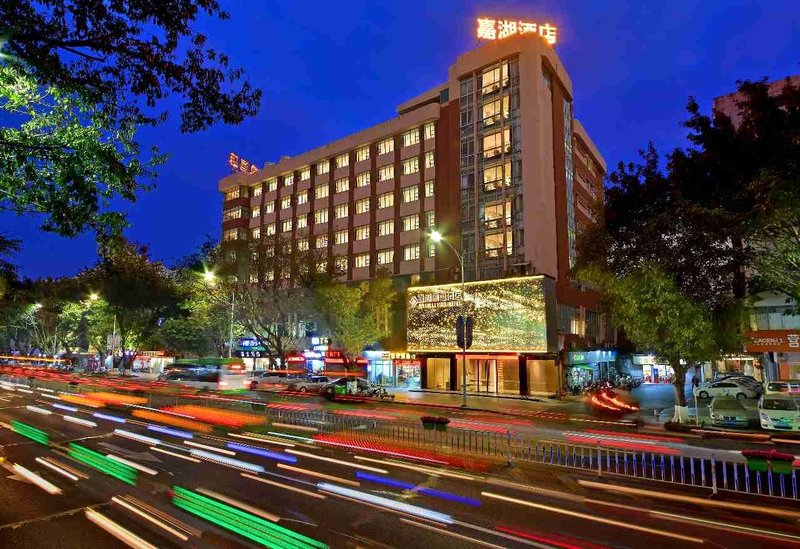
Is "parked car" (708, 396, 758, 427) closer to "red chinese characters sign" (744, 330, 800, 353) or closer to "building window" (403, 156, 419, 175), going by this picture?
"red chinese characters sign" (744, 330, 800, 353)

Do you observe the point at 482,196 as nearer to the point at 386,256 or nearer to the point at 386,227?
the point at 386,227

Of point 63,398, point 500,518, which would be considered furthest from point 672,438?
point 63,398

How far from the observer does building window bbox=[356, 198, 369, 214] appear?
2324 inches

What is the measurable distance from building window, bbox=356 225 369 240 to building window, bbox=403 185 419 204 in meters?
6.09

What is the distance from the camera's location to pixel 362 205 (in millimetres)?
59500

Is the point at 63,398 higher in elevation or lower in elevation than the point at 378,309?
lower

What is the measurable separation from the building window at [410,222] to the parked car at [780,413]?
37.0m

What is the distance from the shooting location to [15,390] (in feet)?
122

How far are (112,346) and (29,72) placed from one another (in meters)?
58.1

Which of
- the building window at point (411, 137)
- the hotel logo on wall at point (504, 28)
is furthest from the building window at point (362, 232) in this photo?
the hotel logo on wall at point (504, 28)

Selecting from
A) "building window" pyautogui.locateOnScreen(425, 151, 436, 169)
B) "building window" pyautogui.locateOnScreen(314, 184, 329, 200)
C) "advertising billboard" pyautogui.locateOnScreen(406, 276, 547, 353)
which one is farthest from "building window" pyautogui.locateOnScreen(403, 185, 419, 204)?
"advertising billboard" pyautogui.locateOnScreen(406, 276, 547, 353)

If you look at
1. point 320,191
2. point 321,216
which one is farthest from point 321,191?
point 321,216

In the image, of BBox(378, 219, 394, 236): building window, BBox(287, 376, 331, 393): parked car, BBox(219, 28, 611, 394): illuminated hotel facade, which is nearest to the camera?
BBox(287, 376, 331, 393): parked car

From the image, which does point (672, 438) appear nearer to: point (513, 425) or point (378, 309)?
point (513, 425)
